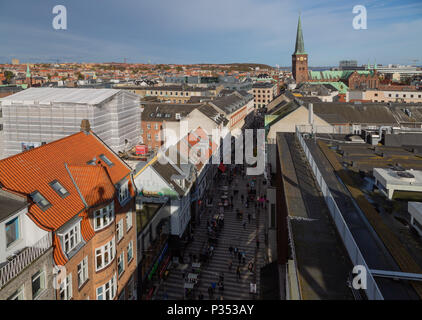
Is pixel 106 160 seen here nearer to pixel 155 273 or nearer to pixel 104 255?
pixel 104 255

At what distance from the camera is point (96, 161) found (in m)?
21.4

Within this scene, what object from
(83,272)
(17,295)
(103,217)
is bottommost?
(83,272)

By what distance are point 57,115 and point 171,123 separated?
20779 millimetres

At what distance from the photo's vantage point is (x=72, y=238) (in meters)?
16.2

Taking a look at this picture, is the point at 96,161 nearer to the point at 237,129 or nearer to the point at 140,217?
the point at 140,217

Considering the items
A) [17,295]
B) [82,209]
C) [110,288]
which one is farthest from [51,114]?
[17,295]

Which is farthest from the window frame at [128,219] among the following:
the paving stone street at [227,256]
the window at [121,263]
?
the paving stone street at [227,256]

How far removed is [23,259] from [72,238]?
3.20 metres

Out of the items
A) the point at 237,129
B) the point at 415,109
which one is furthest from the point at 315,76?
the point at 415,109

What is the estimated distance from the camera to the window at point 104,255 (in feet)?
60.3

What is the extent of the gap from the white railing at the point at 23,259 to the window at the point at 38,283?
903 mm

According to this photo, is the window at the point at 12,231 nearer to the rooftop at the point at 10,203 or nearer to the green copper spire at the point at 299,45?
the rooftop at the point at 10,203

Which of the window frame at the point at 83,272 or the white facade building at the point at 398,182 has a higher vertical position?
the white facade building at the point at 398,182

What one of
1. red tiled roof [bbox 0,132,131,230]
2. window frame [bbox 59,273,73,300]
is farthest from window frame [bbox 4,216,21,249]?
window frame [bbox 59,273,73,300]
